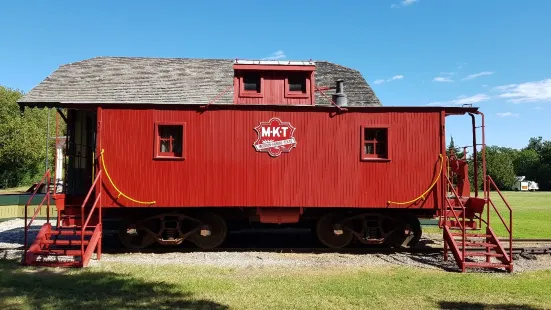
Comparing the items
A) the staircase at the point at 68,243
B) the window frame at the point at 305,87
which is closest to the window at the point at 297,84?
the window frame at the point at 305,87

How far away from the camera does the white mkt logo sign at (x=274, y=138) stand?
11336 mm

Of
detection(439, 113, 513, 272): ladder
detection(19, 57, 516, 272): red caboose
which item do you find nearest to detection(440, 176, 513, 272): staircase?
detection(439, 113, 513, 272): ladder

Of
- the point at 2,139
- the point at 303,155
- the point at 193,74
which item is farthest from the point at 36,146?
the point at 303,155

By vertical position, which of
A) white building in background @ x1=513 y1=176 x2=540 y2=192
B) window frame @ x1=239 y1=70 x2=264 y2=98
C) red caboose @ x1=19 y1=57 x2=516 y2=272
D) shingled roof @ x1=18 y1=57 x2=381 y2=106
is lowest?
white building in background @ x1=513 y1=176 x2=540 y2=192

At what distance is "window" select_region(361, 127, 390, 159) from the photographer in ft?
37.7

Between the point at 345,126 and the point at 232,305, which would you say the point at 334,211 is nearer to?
the point at 345,126

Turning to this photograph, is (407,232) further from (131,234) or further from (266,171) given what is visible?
(131,234)

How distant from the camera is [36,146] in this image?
47281 mm

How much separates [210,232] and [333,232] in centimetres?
350

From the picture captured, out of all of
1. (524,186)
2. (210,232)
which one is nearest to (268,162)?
(210,232)

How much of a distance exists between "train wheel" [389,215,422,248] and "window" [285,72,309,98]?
4737 millimetres

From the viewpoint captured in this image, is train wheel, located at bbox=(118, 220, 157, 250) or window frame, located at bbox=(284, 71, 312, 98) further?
window frame, located at bbox=(284, 71, 312, 98)

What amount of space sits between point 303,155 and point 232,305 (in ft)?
18.4

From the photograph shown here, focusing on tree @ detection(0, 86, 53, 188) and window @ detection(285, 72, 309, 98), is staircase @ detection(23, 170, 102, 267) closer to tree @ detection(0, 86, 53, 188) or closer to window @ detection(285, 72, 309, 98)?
window @ detection(285, 72, 309, 98)
